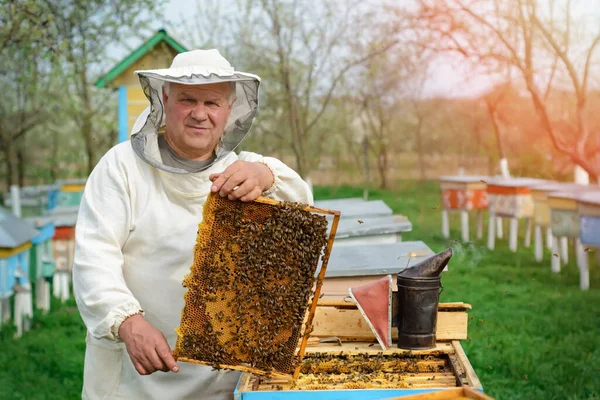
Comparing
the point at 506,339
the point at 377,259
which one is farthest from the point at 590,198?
the point at 377,259

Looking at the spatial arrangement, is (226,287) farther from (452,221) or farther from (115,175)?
(452,221)

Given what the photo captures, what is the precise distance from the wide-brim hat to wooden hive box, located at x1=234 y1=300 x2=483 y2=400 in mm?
798

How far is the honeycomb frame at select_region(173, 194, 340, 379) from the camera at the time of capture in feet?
7.78

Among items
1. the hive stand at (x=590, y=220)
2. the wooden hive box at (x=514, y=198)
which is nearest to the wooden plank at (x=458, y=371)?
the hive stand at (x=590, y=220)

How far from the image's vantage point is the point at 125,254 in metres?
2.86

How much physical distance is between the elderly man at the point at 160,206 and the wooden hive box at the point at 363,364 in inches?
18.8

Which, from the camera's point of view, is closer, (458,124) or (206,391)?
(206,391)

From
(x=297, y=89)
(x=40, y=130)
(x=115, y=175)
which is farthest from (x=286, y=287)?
(x=40, y=130)

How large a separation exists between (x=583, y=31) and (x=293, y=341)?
1279 centimetres

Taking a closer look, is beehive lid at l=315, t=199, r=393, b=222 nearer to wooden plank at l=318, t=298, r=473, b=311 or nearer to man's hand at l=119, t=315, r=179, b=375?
wooden plank at l=318, t=298, r=473, b=311

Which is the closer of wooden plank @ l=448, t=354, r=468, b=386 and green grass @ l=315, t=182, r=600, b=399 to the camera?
wooden plank @ l=448, t=354, r=468, b=386

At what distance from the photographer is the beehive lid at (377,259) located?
11.6 ft

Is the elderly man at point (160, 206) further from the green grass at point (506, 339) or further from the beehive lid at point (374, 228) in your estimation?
the beehive lid at point (374, 228)

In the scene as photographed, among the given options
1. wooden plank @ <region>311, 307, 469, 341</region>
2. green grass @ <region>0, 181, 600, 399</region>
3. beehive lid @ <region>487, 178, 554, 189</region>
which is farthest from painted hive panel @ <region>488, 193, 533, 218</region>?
wooden plank @ <region>311, 307, 469, 341</region>
